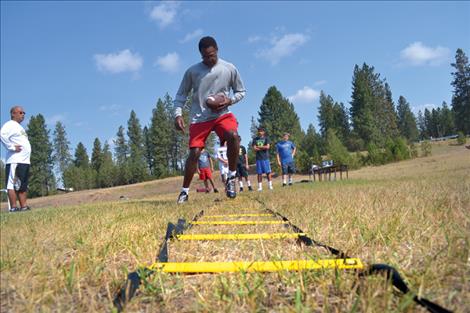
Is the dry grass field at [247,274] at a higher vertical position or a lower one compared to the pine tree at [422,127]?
lower

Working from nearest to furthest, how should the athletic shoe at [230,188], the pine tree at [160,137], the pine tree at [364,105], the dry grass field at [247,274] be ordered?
1. the dry grass field at [247,274]
2. the athletic shoe at [230,188]
3. the pine tree at [364,105]
4. the pine tree at [160,137]

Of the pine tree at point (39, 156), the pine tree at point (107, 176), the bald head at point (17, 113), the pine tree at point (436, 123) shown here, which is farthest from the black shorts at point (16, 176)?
the pine tree at point (436, 123)

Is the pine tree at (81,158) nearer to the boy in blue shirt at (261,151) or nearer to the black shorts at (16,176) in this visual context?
the boy in blue shirt at (261,151)

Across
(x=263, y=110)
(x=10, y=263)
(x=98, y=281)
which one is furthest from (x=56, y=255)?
(x=263, y=110)

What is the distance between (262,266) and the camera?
1.33m

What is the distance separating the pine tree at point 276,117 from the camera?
52.8 m

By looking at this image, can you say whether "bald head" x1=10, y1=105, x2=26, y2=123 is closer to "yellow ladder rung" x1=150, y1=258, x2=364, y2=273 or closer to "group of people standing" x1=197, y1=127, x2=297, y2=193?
"group of people standing" x1=197, y1=127, x2=297, y2=193

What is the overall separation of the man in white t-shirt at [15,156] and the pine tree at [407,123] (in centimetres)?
9140

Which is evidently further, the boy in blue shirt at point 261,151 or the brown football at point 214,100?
the boy in blue shirt at point 261,151

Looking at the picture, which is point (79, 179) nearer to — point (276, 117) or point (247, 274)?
point (276, 117)

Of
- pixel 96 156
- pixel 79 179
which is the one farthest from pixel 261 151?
pixel 96 156

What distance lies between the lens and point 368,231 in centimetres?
191

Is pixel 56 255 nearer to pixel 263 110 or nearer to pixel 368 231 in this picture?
pixel 368 231

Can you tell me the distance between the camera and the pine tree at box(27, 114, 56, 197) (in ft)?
185
